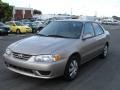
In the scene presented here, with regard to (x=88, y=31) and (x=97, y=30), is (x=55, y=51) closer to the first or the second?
(x=88, y=31)

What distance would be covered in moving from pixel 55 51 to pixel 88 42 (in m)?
1.68

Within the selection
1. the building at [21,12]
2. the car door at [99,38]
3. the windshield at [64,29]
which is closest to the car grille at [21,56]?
the windshield at [64,29]

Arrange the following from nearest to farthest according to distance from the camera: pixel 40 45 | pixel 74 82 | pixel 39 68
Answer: pixel 39 68
pixel 40 45
pixel 74 82

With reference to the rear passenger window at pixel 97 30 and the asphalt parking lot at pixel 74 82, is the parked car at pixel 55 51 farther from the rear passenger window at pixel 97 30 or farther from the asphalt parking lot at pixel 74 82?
the rear passenger window at pixel 97 30

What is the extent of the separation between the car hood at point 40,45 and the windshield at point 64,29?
389mm

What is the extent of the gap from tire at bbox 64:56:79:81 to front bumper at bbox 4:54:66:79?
0.21m

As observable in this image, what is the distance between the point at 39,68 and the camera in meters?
5.21

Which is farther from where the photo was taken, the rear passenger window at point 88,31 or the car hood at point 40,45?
the rear passenger window at point 88,31

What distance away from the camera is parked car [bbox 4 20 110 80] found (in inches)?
208

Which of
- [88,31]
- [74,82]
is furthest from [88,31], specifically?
[74,82]

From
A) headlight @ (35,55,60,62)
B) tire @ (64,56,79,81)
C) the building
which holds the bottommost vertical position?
tire @ (64,56,79,81)

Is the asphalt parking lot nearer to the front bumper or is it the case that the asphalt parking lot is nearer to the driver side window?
the front bumper

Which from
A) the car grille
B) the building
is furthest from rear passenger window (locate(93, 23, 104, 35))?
the building

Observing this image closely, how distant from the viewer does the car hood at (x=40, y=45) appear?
5.42m
